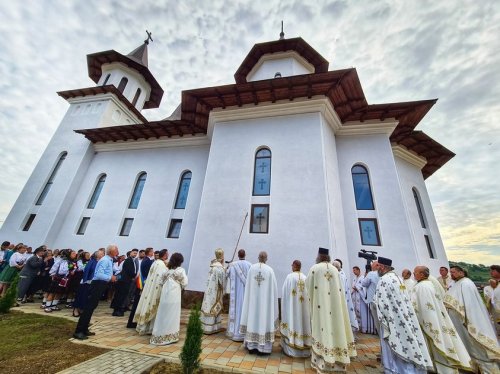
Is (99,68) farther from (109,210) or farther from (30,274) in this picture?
(30,274)

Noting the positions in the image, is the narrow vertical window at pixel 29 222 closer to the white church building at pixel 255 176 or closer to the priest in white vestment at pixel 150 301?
the white church building at pixel 255 176

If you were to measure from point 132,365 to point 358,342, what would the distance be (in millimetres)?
5274

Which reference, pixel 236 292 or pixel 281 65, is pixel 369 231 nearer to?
pixel 236 292

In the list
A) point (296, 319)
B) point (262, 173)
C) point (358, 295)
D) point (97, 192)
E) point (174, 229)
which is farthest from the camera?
point (97, 192)

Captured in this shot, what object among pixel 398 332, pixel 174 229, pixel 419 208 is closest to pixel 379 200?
pixel 419 208

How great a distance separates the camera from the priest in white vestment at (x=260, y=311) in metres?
4.18

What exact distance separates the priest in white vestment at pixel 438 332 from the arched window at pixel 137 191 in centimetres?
1254

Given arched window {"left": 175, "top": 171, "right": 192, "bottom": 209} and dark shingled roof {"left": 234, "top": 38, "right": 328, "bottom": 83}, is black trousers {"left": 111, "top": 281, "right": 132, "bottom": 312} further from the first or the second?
dark shingled roof {"left": 234, "top": 38, "right": 328, "bottom": 83}

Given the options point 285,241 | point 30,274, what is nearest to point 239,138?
point 285,241

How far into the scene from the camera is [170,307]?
4508 millimetres

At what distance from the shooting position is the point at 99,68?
1756 centimetres

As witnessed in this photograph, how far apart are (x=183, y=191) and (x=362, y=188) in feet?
29.2

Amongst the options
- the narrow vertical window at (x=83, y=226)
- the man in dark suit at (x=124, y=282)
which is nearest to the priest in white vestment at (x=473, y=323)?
the man in dark suit at (x=124, y=282)

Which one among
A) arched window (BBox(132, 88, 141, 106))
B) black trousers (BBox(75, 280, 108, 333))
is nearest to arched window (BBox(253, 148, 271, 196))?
black trousers (BBox(75, 280, 108, 333))
